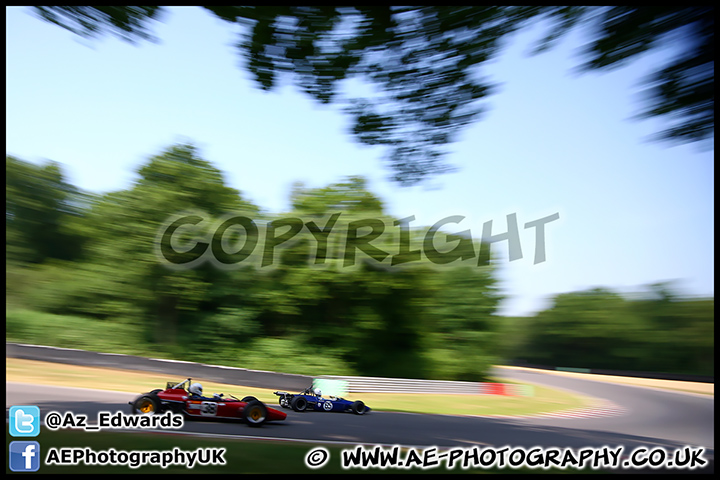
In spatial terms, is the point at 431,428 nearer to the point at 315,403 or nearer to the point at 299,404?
the point at 315,403

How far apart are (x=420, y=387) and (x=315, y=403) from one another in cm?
556

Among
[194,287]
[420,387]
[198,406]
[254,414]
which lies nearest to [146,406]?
[198,406]

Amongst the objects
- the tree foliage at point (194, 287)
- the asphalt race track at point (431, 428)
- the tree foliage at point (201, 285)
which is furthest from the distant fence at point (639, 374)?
the tree foliage at point (201, 285)

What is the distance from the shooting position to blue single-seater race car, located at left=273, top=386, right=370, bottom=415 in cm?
677

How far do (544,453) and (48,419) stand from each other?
5.30m

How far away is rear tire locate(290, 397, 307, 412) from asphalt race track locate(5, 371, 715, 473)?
0.10 m

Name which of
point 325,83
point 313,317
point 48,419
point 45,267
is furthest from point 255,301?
point 325,83

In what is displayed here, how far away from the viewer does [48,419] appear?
15.5 ft

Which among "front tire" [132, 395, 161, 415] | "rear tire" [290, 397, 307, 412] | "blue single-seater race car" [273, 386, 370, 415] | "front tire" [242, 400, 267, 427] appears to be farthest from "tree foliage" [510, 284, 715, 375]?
"front tire" [132, 395, 161, 415]

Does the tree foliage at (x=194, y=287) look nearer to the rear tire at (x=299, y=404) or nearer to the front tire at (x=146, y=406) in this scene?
the rear tire at (x=299, y=404)

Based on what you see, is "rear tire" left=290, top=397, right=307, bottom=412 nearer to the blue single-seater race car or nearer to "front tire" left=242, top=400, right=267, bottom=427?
the blue single-seater race car

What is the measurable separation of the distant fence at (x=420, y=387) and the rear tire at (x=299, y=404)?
3.05 metres
